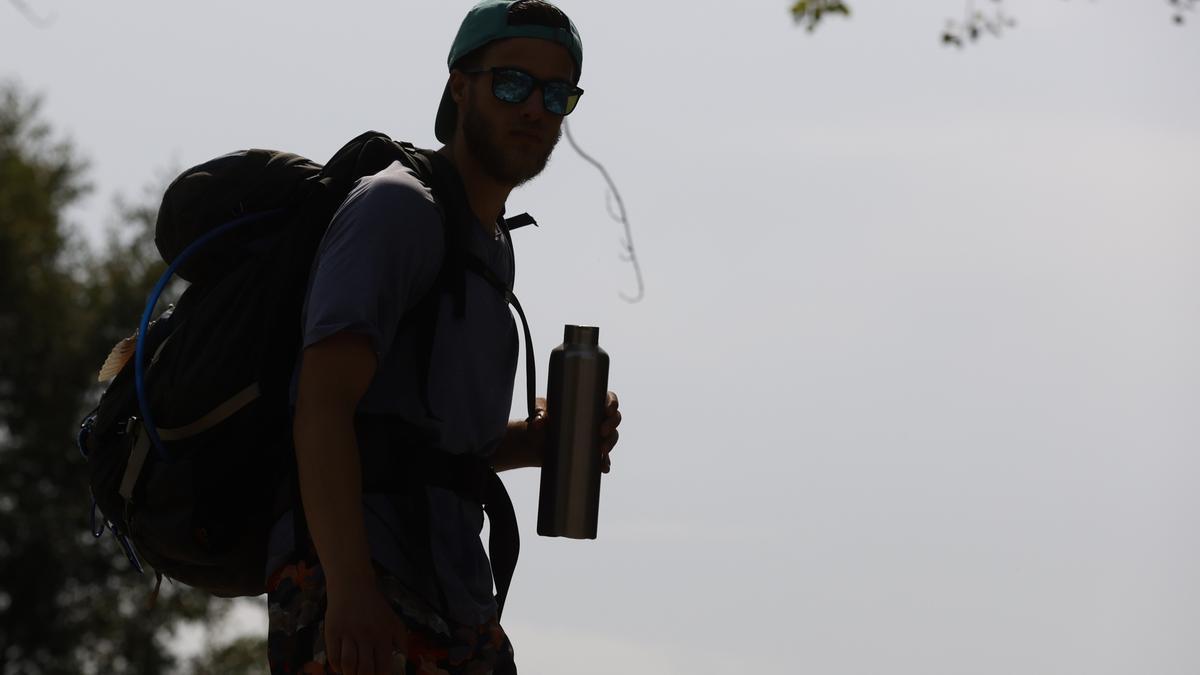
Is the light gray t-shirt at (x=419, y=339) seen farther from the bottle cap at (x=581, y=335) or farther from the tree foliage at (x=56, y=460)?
the tree foliage at (x=56, y=460)

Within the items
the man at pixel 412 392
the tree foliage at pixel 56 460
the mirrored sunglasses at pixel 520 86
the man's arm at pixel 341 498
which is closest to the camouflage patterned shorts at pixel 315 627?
the man at pixel 412 392

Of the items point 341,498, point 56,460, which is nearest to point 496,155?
point 341,498

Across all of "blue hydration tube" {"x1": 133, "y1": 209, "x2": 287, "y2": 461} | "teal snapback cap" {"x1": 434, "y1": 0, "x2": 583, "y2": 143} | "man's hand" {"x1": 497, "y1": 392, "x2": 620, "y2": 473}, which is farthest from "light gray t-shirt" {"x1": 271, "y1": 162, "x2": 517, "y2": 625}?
"man's hand" {"x1": 497, "y1": 392, "x2": 620, "y2": 473}

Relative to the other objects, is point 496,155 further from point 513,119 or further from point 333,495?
point 333,495

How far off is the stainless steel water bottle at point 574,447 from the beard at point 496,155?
578 millimetres

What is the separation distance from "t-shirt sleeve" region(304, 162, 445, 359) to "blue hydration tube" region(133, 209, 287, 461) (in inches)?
11.5

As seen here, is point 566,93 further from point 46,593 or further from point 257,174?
point 46,593

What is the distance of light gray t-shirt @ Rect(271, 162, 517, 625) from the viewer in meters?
3.46

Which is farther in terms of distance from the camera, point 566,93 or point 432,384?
point 566,93

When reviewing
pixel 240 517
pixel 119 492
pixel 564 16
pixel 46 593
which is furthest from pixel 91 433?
pixel 46 593

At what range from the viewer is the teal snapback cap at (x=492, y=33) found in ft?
13.3

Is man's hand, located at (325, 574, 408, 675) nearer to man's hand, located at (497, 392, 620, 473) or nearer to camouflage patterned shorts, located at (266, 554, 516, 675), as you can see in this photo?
camouflage patterned shorts, located at (266, 554, 516, 675)

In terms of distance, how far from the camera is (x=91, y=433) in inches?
154

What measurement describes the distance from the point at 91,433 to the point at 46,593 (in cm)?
3500
